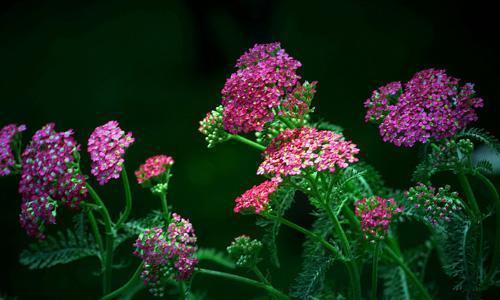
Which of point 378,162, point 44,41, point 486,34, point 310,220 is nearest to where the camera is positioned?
point 310,220

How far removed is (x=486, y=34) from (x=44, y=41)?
4.51 m

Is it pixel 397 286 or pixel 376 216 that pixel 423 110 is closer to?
pixel 376 216

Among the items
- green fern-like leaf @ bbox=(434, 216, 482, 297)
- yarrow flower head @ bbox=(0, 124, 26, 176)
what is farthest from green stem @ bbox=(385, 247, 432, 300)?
yarrow flower head @ bbox=(0, 124, 26, 176)

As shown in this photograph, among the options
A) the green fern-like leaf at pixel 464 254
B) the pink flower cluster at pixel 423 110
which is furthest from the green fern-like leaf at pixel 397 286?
the pink flower cluster at pixel 423 110

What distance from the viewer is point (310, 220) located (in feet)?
9.55

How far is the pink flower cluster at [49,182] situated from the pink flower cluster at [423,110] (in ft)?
2.18

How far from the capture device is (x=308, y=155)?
1116 mm

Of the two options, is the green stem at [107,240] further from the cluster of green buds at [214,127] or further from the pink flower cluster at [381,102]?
the pink flower cluster at [381,102]

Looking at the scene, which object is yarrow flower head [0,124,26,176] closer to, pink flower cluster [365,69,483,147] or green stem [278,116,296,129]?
green stem [278,116,296,129]

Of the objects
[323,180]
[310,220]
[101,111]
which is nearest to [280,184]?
[323,180]

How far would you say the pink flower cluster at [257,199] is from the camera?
3.83ft

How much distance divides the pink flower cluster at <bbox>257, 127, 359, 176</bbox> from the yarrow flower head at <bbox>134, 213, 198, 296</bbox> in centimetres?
22

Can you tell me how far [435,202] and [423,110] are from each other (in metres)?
0.19

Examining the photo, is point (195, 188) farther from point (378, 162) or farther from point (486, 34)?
point (486, 34)
